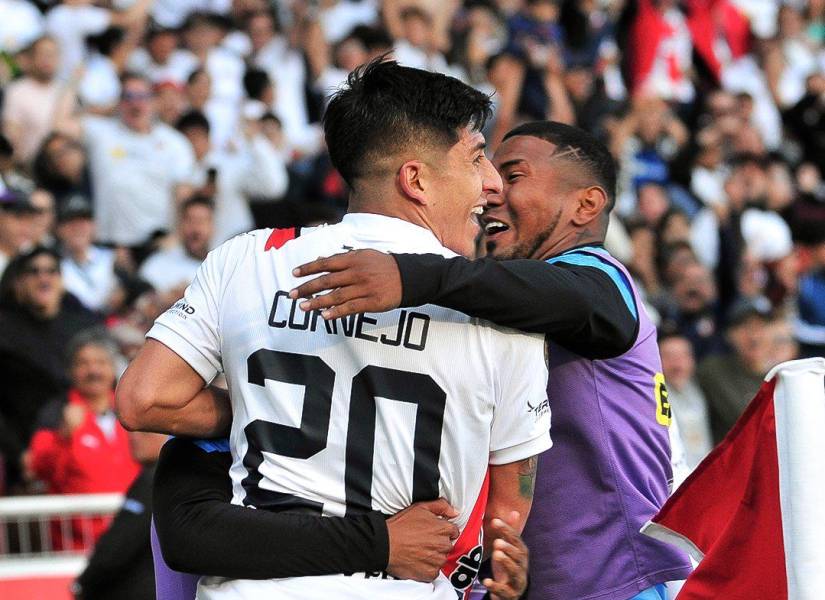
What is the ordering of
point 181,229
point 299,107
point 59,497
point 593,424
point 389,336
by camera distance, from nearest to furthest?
1. point 389,336
2. point 593,424
3. point 59,497
4. point 181,229
5. point 299,107

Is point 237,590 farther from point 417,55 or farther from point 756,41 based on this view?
point 756,41

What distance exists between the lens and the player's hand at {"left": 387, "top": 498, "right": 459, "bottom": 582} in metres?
3.57

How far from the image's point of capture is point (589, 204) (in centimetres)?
446

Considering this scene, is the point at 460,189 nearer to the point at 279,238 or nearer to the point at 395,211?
the point at 395,211

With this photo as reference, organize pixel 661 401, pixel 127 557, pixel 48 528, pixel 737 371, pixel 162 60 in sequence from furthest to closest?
1. pixel 162 60
2. pixel 737 371
3. pixel 48 528
4. pixel 127 557
5. pixel 661 401

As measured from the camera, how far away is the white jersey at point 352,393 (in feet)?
11.7

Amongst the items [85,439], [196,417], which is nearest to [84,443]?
[85,439]

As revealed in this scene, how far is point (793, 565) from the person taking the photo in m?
Result: 3.72

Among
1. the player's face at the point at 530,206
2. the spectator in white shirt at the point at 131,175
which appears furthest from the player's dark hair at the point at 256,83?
the player's face at the point at 530,206

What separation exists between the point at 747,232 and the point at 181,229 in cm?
606

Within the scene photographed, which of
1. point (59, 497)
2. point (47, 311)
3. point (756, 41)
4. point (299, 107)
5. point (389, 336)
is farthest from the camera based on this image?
point (756, 41)

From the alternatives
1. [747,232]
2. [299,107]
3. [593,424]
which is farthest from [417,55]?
[593,424]

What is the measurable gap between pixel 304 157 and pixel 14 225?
11.3 feet

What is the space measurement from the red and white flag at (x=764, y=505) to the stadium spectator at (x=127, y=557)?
2.50 m
